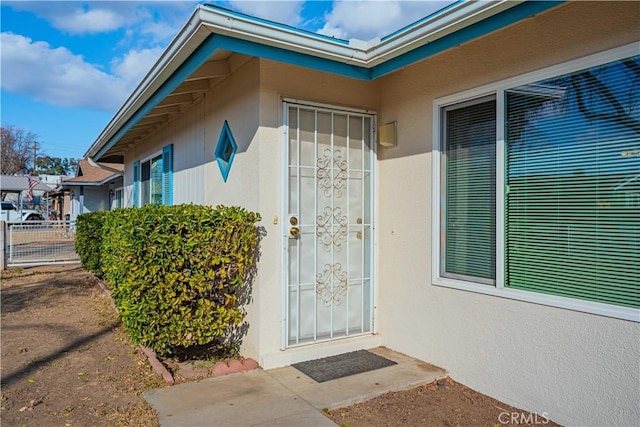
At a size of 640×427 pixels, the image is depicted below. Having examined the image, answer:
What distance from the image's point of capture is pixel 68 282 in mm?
9297

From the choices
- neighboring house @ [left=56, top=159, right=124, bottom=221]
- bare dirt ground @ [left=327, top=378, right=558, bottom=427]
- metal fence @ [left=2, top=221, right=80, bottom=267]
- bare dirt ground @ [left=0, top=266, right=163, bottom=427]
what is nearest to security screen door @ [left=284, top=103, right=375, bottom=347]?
bare dirt ground @ [left=327, top=378, right=558, bottom=427]

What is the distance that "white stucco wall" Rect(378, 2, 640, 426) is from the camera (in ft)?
9.36

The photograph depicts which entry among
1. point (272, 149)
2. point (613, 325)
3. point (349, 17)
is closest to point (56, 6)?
point (349, 17)

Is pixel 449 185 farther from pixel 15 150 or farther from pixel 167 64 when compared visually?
pixel 15 150

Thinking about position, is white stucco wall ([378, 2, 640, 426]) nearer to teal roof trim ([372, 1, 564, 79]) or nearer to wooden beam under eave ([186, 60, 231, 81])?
teal roof trim ([372, 1, 564, 79])

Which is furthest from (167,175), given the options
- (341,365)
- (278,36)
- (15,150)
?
(15,150)

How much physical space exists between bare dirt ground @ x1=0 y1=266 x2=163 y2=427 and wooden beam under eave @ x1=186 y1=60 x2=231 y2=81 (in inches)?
122

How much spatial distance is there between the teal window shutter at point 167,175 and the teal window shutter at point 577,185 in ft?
18.5

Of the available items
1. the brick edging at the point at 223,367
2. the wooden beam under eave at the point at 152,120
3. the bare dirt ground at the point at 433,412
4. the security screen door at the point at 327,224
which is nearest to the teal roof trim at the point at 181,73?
the wooden beam under eave at the point at 152,120

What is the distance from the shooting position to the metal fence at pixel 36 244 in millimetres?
11117

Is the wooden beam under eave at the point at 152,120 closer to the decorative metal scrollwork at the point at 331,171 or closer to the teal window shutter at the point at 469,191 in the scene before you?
the decorative metal scrollwork at the point at 331,171

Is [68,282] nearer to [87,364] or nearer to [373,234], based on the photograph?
[87,364]

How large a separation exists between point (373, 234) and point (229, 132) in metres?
1.97

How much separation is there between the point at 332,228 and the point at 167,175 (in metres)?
4.26
